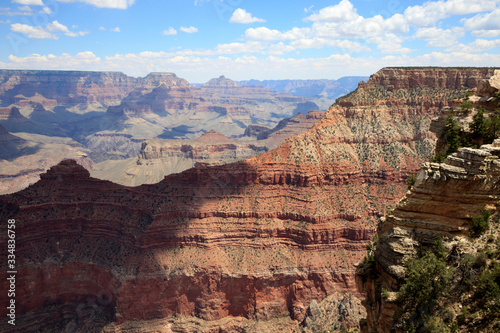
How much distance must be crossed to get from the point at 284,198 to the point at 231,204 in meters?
13.5

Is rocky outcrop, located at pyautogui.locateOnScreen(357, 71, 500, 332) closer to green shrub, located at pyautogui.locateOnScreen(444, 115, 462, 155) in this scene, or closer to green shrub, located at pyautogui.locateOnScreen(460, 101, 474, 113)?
green shrub, located at pyautogui.locateOnScreen(444, 115, 462, 155)

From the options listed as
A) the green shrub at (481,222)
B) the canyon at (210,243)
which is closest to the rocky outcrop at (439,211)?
the green shrub at (481,222)

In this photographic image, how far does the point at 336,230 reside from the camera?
82062 millimetres

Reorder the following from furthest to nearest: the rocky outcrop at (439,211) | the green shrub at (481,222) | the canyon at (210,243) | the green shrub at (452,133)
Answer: the canyon at (210,243)
the green shrub at (452,133)
the green shrub at (481,222)
the rocky outcrop at (439,211)

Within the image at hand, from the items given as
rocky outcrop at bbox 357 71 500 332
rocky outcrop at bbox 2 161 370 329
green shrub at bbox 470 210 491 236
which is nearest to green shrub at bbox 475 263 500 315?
rocky outcrop at bbox 357 71 500 332

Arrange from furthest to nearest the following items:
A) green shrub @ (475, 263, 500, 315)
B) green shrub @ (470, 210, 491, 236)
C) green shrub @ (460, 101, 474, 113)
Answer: green shrub @ (460, 101, 474, 113) < green shrub @ (470, 210, 491, 236) < green shrub @ (475, 263, 500, 315)

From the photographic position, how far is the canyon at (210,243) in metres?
74.9

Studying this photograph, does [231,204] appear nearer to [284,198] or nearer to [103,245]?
[284,198]

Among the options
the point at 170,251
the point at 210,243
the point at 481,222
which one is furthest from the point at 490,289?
the point at 170,251

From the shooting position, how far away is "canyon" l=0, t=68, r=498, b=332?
74875 millimetres

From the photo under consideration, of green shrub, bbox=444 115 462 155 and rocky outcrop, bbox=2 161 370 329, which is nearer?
green shrub, bbox=444 115 462 155

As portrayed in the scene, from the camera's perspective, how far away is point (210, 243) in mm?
80625

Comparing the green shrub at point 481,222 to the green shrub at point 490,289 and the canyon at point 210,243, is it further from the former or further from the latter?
the canyon at point 210,243

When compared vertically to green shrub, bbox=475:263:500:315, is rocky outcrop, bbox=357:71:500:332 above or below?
above
